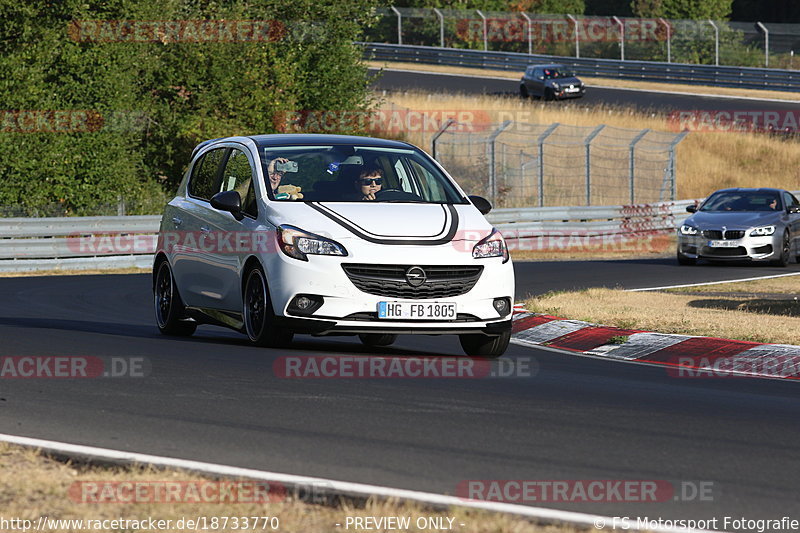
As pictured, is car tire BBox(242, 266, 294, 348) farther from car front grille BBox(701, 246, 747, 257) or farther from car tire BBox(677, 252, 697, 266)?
car tire BBox(677, 252, 697, 266)

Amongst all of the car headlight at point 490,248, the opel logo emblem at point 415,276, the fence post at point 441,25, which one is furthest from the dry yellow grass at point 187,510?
the fence post at point 441,25

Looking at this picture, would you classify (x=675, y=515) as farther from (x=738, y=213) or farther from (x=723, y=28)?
(x=723, y=28)

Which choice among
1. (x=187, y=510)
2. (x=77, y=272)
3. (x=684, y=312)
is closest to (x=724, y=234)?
(x=684, y=312)

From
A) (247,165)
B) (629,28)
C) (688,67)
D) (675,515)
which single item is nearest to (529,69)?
(688,67)

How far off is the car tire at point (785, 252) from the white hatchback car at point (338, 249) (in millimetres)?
14997

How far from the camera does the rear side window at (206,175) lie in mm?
12398

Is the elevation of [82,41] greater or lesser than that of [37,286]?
greater

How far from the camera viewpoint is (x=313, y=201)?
432 inches

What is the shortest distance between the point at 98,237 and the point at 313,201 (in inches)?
674

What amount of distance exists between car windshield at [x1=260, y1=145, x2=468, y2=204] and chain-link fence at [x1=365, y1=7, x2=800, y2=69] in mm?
52960

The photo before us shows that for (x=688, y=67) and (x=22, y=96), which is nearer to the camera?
(x=22, y=96)

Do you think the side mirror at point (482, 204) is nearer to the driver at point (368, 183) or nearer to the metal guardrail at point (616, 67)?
the driver at point (368, 183)

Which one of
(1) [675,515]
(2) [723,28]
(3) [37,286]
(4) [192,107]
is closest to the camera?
(1) [675,515]

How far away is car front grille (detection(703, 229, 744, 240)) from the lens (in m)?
25.4
